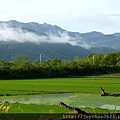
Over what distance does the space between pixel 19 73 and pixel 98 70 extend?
18.8m

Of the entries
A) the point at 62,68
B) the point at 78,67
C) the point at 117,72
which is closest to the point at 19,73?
the point at 62,68

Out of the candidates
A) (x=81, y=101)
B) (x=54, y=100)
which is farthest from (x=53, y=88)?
(x=81, y=101)

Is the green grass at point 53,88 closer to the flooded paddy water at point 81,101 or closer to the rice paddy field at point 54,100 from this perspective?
the rice paddy field at point 54,100

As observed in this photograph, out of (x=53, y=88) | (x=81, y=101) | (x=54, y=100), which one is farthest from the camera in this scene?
(x=53, y=88)

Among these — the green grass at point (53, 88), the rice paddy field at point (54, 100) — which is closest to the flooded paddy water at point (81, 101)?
the rice paddy field at point (54, 100)

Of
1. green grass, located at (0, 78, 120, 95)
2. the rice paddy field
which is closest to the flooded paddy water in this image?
the rice paddy field

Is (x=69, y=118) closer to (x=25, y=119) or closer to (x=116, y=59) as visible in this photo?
(x=25, y=119)

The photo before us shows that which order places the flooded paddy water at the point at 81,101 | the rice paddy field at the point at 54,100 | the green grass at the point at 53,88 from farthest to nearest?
the green grass at the point at 53,88 < the flooded paddy water at the point at 81,101 < the rice paddy field at the point at 54,100

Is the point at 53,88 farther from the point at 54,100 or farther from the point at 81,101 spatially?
the point at 81,101

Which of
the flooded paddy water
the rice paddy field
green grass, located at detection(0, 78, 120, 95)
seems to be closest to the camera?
the rice paddy field

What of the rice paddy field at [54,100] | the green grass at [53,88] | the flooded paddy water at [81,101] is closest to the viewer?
the rice paddy field at [54,100]

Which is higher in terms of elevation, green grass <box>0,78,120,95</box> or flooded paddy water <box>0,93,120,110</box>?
flooded paddy water <box>0,93,120,110</box>

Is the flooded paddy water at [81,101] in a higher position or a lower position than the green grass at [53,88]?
higher

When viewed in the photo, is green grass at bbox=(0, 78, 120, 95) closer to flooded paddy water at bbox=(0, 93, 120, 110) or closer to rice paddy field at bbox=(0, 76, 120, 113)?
rice paddy field at bbox=(0, 76, 120, 113)
